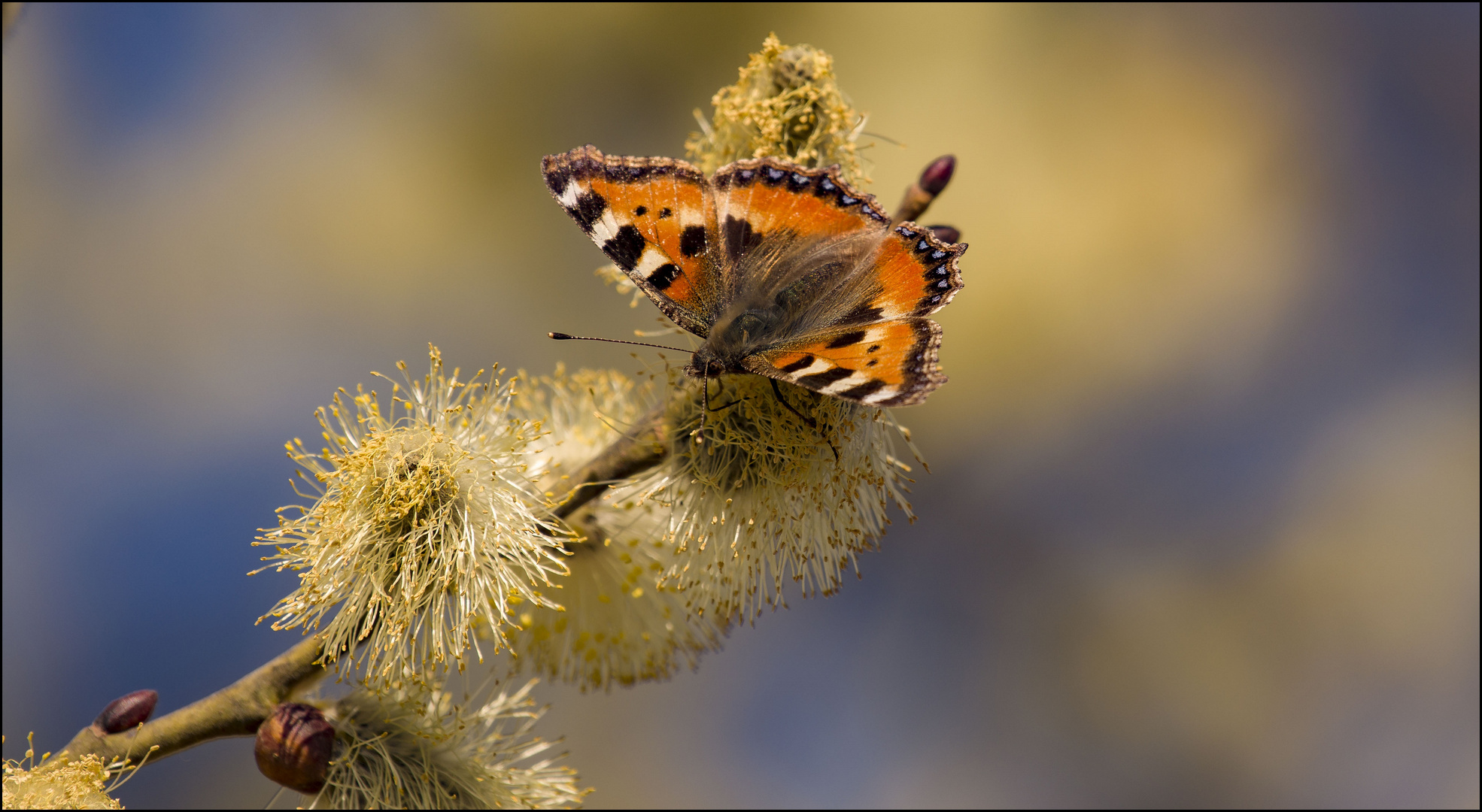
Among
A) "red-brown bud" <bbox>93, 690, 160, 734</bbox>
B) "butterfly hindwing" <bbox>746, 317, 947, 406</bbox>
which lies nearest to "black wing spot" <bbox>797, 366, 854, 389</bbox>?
"butterfly hindwing" <bbox>746, 317, 947, 406</bbox>

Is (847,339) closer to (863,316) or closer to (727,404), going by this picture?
(863,316)

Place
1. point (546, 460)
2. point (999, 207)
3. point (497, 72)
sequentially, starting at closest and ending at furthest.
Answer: point (546, 460) → point (999, 207) → point (497, 72)

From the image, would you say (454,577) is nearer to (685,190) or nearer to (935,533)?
(685,190)

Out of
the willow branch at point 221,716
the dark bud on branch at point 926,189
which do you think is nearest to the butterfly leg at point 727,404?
the dark bud on branch at point 926,189

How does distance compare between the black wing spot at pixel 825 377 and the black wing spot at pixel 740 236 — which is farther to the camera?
the black wing spot at pixel 740 236


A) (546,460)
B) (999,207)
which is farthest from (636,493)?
(999,207)

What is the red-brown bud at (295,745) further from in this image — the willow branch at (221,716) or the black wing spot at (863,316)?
the black wing spot at (863,316)
